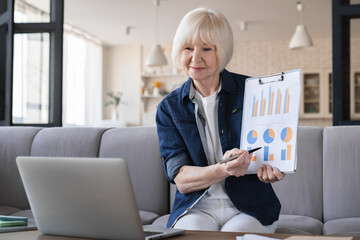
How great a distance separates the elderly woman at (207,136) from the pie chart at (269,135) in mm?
179

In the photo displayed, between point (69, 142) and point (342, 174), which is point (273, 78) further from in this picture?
point (69, 142)

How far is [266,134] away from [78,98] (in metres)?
7.81

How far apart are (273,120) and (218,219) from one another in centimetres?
42

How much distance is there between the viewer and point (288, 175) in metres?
2.45

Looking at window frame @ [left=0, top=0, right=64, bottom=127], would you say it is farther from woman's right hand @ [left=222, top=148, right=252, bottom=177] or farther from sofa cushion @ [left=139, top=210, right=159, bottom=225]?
woman's right hand @ [left=222, top=148, right=252, bottom=177]

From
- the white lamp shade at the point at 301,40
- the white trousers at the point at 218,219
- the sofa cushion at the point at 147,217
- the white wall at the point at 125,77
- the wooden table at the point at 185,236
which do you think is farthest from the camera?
the white wall at the point at 125,77

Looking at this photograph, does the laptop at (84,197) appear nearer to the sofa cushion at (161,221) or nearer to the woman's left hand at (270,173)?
the woman's left hand at (270,173)

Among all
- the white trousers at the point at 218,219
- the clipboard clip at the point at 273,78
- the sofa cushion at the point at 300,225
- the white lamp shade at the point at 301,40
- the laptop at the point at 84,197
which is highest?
the white lamp shade at the point at 301,40

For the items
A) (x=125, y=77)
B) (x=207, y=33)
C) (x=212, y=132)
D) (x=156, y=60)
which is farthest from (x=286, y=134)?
(x=125, y=77)

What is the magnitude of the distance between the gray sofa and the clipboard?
0.68 m

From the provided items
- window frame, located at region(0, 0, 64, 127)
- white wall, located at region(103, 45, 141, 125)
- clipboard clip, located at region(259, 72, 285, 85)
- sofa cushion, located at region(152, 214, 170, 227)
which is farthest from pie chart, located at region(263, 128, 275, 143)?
white wall, located at region(103, 45, 141, 125)

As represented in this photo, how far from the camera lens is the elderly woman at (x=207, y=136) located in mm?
1585

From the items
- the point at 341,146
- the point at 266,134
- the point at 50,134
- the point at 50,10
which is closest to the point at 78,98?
the point at 50,10

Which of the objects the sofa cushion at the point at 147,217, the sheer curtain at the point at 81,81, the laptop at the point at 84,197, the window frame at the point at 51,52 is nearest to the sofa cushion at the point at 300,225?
the sofa cushion at the point at 147,217
